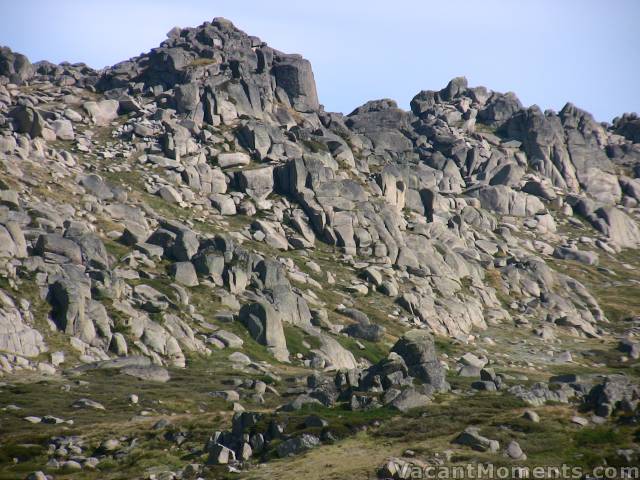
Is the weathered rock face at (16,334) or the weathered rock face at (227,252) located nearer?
the weathered rock face at (16,334)


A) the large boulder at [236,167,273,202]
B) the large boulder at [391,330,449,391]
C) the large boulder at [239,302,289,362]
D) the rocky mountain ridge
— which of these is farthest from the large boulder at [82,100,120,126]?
the large boulder at [391,330,449,391]

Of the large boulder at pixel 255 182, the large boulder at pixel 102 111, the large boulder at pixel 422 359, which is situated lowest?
the large boulder at pixel 422 359

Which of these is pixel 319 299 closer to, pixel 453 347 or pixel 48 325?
pixel 453 347

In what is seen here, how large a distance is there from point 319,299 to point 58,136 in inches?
3236

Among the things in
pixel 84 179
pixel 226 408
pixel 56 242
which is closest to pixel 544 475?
pixel 226 408

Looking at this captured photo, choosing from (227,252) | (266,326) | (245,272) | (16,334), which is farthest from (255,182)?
(16,334)

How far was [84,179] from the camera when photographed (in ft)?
466

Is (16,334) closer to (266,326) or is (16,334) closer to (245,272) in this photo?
(266,326)

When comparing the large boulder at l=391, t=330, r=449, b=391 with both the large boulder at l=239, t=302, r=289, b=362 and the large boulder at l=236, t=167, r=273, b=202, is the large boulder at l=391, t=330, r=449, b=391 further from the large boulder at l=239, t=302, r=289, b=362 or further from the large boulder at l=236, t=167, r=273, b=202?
the large boulder at l=236, t=167, r=273, b=202

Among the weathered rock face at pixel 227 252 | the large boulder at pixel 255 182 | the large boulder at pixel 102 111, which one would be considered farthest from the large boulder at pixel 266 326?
the large boulder at pixel 102 111

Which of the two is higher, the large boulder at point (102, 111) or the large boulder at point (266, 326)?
the large boulder at point (102, 111)

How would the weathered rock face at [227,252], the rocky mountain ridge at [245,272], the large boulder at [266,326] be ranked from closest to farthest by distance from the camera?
1. the rocky mountain ridge at [245,272]
2. the weathered rock face at [227,252]
3. the large boulder at [266,326]

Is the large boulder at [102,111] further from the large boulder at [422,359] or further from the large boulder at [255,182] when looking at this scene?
the large boulder at [422,359]

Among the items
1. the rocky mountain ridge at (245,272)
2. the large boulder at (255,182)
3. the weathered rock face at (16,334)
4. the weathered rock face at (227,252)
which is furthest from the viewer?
the large boulder at (255,182)
